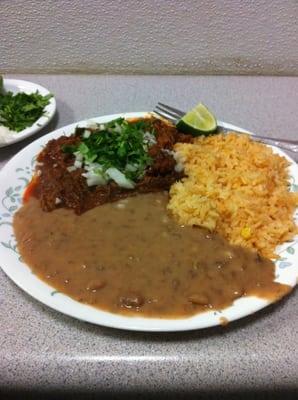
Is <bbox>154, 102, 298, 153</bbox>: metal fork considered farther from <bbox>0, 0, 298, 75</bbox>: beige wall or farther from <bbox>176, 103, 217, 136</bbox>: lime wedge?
<bbox>0, 0, 298, 75</bbox>: beige wall

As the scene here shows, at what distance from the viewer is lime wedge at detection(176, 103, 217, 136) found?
4.91 ft

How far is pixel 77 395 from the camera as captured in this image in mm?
905

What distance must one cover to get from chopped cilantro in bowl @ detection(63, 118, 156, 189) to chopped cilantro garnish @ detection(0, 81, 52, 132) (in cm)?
32

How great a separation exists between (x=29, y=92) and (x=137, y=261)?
1073 mm

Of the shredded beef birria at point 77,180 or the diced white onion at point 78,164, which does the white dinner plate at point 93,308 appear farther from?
the diced white onion at point 78,164

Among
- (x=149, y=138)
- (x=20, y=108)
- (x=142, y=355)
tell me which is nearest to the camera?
(x=142, y=355)

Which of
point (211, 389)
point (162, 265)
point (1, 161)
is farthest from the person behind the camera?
point (1, 161)

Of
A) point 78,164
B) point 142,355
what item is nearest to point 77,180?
point 78,164

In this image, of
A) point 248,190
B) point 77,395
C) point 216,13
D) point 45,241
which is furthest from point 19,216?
point 216,13

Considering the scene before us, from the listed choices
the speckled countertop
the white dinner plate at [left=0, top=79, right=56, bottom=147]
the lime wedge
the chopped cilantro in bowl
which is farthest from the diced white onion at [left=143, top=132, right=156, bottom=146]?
the speckled countertop

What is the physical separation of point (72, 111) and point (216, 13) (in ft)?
2.44

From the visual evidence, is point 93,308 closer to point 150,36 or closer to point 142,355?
point 142,355

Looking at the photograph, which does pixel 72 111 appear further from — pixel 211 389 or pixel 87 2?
pixel 211 389

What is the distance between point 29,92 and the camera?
1768 mm
